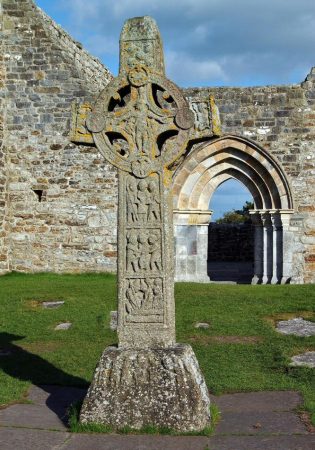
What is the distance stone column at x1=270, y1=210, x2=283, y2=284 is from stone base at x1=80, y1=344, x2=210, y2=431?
9.21m

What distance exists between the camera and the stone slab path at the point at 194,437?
419 centimetres

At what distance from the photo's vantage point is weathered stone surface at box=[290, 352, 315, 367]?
636 cm

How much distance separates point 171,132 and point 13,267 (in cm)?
994

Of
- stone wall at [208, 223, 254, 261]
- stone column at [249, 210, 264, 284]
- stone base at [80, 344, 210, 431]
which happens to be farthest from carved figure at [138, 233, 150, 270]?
stone wall at [208, 223, 254, 261]

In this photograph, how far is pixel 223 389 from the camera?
554cm

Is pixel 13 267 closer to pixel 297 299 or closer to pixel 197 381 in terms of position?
pixel 297 299

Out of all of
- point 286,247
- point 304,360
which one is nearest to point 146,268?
point 304,360

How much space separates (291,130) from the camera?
13.6m

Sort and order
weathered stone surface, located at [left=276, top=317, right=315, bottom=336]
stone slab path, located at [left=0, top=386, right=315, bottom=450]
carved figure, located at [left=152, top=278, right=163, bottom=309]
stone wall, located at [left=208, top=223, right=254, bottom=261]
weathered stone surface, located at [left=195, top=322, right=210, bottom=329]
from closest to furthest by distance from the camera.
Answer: stone slab path, located at [left=0, top=386, right=315, bottom=450] < carved figure, located at [left=152, top=278, right=163, bottom=309] < weathered stone surface, located at [left=276, top=317, right=315, bottom=336] < weathered stone surface, located at [left=195, top=322, right=210, bottom=329] < stone wall, located at [left=208, top=223, right=254, bottom=261]

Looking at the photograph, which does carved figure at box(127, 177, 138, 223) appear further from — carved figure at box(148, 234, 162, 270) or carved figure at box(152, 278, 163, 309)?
carved figure at box(152, 278, 163, 309)

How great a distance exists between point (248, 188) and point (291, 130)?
1.44 metres

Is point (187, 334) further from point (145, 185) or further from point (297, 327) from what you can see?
point (145, 185)

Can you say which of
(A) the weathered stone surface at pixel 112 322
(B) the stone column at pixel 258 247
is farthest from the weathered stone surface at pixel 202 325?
(B) the stone column at pixel 258 247

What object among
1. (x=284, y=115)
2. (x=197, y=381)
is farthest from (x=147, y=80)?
(x=284, y=115)
